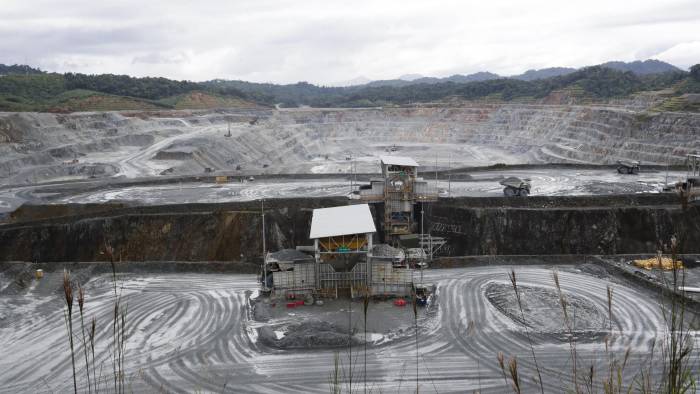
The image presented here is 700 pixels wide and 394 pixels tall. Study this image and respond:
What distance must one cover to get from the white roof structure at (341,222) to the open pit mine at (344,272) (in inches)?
6.9

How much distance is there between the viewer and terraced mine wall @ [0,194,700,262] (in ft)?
104

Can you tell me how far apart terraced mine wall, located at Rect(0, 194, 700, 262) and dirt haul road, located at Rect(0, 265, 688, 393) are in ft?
25.1

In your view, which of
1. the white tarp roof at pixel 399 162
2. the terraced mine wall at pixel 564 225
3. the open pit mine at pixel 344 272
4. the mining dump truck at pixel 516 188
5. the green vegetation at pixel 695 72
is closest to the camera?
the open pit mine at pixel 344 272

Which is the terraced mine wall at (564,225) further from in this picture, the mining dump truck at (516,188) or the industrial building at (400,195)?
the mining dump truck at (516,188)

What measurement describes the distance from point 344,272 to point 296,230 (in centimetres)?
1193

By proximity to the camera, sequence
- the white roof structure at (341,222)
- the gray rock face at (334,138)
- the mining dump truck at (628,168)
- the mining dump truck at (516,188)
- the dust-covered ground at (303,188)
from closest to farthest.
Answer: the white roof structure at (341,222)
the mining dump truck at (516,188)
the dust-covered ground at (303,188)
the mining dump truck at (628,168)
the gray rock face at (334,138)

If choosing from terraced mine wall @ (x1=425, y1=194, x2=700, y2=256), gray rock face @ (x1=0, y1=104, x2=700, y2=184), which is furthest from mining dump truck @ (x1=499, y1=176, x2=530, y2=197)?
gray rock face @ (x1=0, y1=104, x2=700, y2=184)

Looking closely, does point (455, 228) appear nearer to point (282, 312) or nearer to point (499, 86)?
point (282, 312)

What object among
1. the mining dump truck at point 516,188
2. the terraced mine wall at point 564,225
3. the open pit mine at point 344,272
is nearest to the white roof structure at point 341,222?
the open pit mine at point 344,272

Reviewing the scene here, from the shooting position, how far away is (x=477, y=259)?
85.1 feet

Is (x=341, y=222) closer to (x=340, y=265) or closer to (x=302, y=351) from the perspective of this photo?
(x=340, y=265)

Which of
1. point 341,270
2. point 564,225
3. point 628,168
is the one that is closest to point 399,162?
point 564,225

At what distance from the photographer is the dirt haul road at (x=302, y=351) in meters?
15.9

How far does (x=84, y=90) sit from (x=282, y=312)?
105 metres
